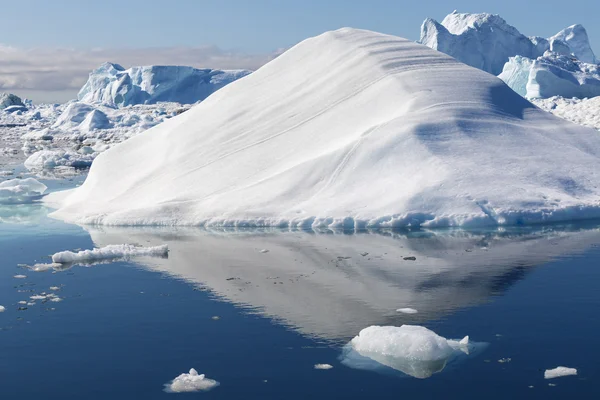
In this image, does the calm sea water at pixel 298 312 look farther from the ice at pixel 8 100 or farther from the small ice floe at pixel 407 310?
the ice at pixel 8 100

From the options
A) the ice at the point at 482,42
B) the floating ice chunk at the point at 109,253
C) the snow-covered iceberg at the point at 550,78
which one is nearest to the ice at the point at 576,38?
the ice at the point at 482,42

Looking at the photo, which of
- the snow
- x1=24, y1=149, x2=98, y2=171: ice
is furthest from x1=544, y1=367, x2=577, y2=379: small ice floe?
the snow

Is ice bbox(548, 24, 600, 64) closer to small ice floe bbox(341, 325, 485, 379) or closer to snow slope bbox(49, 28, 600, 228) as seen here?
snow slope bbox(49, 28, 600, 228)

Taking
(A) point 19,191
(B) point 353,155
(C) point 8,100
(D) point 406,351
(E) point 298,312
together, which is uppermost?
(C) point 8,100

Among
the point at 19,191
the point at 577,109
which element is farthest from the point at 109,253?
the point at 577,109

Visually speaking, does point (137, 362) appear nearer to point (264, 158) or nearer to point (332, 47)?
point (264, 158)

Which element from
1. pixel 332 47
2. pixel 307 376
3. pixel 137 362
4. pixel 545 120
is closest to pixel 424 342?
pixel 307 376

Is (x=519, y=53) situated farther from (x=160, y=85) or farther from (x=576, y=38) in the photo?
(x=160, y=85)
